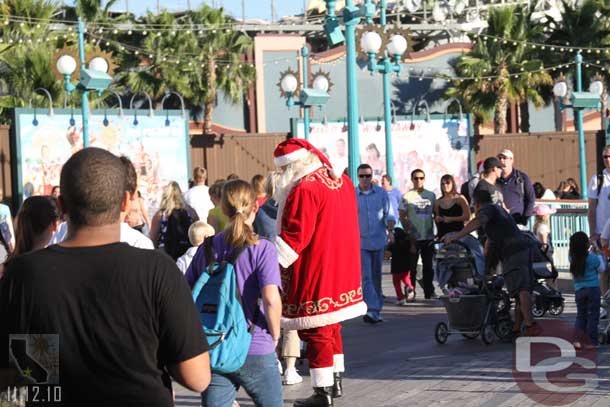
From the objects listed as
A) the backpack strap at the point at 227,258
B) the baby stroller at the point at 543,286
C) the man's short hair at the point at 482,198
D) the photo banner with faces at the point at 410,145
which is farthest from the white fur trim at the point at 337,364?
the photo banner with faces at the point at 410,145

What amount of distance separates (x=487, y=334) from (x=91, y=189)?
7.84 meters

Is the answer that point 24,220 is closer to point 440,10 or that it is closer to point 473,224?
point 473,224

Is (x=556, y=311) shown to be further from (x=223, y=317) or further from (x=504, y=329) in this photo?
(x=223, y=317)

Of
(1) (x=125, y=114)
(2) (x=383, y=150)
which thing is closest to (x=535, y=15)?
(2) (x=383, y=150)

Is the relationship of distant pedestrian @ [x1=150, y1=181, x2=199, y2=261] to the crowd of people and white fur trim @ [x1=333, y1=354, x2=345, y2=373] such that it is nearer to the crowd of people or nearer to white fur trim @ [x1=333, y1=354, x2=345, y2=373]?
the crowd of people

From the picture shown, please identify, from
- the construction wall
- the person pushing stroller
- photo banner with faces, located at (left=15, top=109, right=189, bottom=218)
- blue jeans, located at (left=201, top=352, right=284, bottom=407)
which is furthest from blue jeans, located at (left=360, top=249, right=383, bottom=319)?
the construction wall

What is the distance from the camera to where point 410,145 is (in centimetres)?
2802

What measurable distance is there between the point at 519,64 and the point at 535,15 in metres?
17.8

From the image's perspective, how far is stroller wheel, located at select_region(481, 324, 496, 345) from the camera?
10797mm

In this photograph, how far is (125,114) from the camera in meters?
24.8

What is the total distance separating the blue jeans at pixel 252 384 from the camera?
5.61 m

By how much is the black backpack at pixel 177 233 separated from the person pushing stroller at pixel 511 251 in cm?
313

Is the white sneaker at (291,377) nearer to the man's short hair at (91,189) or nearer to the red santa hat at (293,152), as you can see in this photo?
the red santa hat at (293,152)

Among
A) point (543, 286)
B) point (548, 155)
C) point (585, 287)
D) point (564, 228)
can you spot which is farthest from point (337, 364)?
point (548, 155)
